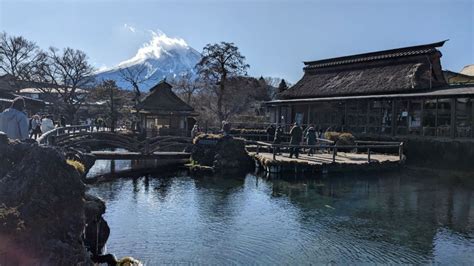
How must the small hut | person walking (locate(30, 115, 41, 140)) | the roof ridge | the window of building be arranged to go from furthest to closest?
1. the small hut
2. the roof ridge
3. the window of building
4. person walking (locate(30, 115, 41, 140))

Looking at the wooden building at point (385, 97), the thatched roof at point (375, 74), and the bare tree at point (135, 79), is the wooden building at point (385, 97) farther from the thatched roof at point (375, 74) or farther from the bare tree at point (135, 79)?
the bare tree at point (135, 79)

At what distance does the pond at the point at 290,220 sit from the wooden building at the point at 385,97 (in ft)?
22.8

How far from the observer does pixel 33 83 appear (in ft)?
147

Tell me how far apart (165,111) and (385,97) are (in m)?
17.1

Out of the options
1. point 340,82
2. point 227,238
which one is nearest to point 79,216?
point 227,238

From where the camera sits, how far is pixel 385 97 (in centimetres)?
2767

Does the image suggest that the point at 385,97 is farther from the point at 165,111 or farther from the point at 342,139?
the point at 165,111

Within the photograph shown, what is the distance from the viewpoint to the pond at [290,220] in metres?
9.41

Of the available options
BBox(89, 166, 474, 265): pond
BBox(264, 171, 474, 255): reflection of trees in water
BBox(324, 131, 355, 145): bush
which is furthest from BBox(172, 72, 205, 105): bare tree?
BBox(264, 171, 474, 255): reflection of trees in water

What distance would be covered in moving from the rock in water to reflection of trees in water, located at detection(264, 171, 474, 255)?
24.4ft

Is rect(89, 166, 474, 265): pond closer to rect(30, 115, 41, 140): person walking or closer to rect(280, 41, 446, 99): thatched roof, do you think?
rect(30, 115, 41, 140): person walking

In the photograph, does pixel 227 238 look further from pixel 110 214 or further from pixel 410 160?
pixel 410 160

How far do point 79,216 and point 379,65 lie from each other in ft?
104

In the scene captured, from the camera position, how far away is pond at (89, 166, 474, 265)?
9.41 metres
